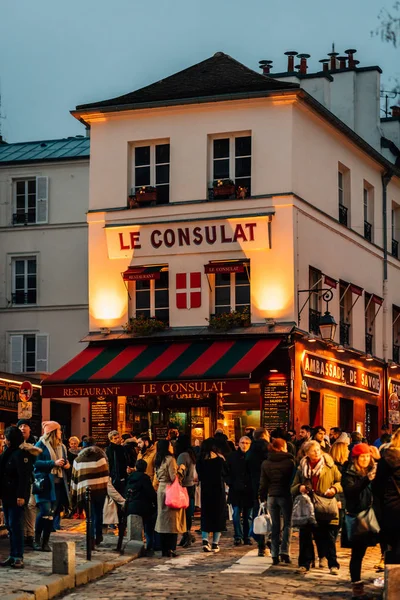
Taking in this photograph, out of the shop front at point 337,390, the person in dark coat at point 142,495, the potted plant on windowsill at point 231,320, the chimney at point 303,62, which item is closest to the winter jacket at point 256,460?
the person in dark coat at point 142,495

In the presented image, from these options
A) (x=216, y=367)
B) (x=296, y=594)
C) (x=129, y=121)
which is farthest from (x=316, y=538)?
(x=129, y=121)

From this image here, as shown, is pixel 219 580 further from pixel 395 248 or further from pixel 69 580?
pixel 395 248

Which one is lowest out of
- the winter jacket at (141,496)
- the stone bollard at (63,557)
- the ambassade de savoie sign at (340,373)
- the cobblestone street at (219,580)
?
the cobblestone street at (219,580)

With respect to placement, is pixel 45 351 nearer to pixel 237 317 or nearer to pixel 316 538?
pixel 237 317

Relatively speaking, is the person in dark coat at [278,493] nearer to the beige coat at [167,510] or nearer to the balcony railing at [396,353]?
the beige coat at [167,510]

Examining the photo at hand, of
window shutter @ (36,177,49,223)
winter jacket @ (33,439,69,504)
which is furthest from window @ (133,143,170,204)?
winter jacket @ (33,439,69,504)

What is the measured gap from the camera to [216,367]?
96.9ft

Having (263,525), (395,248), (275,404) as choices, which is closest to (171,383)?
(275,404)

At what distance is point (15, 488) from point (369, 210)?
22776 mm

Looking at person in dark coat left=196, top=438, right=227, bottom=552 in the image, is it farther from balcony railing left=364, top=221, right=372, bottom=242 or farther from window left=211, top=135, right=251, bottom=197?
balcony railing left=364, top=221, right=372, bottom=242

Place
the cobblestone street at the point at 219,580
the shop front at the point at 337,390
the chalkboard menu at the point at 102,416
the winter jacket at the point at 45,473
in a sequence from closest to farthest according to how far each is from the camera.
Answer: the cobblestone street at the point at 219,580 → the winter jacket at the point at 45,473 → the shop front at the point at 337,390 → the chalkboard menu at the point at 102,416

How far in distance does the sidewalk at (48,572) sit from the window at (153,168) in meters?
13.3

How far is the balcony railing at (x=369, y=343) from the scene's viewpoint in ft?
120

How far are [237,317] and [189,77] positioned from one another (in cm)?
679
